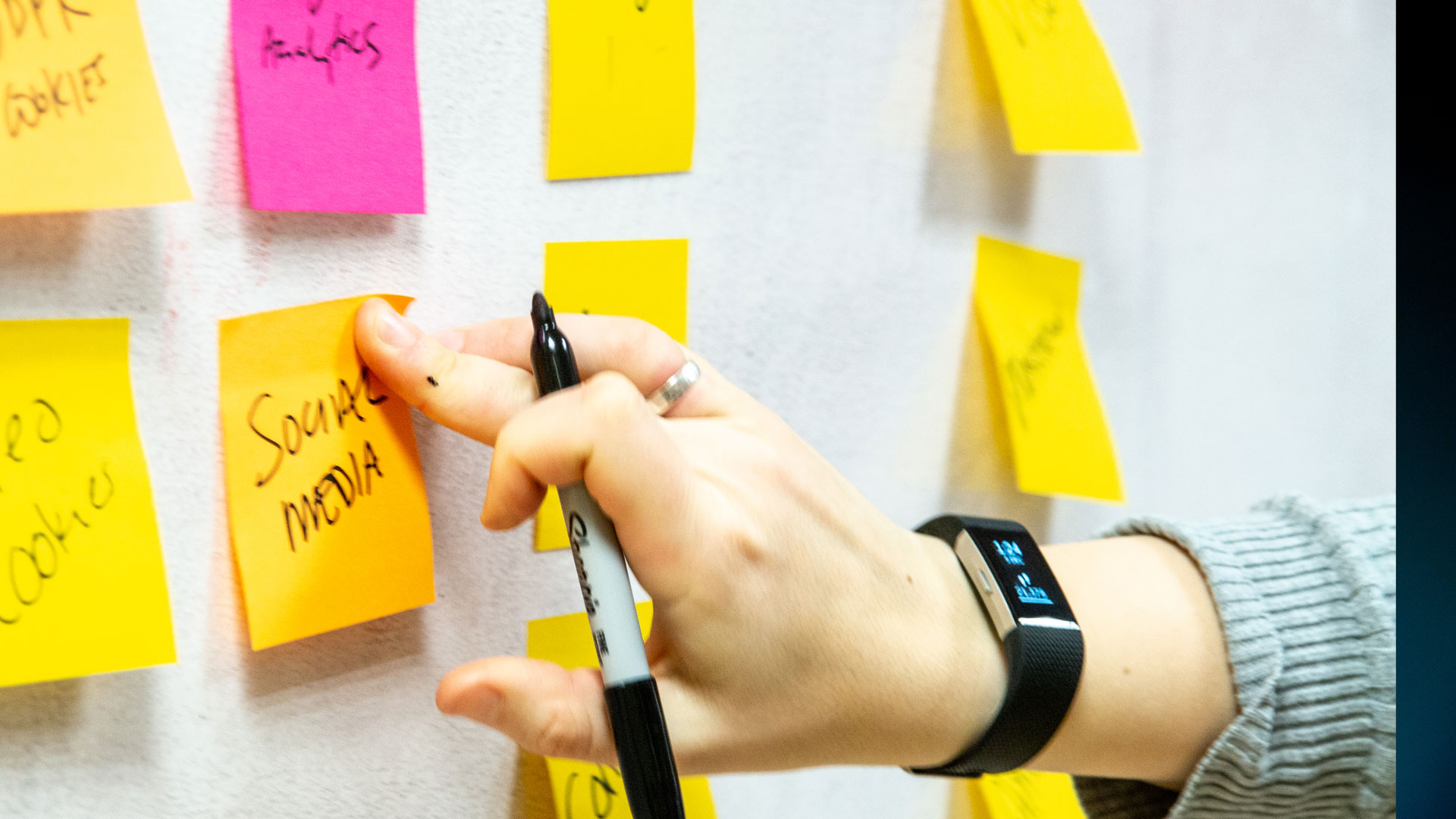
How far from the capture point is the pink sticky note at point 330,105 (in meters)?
0.39

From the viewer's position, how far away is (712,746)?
388mm

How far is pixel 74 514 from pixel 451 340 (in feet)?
0.47

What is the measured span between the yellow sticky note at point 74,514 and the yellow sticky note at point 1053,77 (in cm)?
46

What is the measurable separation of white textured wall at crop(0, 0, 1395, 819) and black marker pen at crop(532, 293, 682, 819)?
111 mm

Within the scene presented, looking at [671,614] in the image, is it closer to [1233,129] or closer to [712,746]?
[712,746]

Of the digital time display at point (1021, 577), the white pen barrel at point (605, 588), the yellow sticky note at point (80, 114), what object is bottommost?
the digital time display at point (1021, 577)

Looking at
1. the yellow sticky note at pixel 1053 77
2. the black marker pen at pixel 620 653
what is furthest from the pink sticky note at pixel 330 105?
the yellow sticky note at pixel 1053 77

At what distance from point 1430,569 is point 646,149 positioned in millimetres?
347

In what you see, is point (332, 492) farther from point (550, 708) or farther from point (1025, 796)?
point (1025, 796)

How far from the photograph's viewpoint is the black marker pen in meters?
0.35

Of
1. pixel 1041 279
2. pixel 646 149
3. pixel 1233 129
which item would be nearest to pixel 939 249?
pixel 1041 279

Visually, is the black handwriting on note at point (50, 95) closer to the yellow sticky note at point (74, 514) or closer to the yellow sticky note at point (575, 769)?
the yellow sticky note at point (74, 514)

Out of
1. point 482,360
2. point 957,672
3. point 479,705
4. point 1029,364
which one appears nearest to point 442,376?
point 482,360

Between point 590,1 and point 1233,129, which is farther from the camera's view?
point 1233,129
